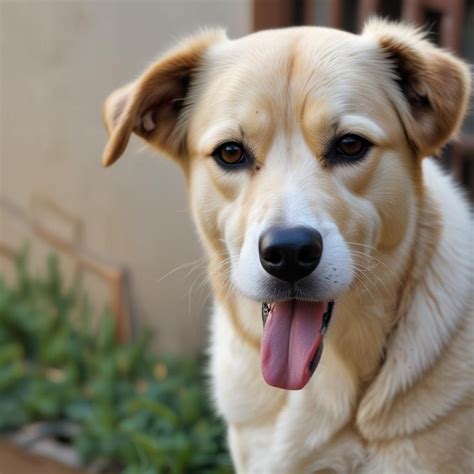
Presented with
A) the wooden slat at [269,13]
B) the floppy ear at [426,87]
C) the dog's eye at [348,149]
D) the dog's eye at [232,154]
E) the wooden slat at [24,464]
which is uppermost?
the floppy ear at [426,87]

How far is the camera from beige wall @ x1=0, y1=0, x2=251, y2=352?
4.68m

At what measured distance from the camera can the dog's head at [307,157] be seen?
2447 millimetres

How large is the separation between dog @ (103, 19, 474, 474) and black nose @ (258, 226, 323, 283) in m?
0.01

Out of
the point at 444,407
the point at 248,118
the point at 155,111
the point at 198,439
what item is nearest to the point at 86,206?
the point at 198,439

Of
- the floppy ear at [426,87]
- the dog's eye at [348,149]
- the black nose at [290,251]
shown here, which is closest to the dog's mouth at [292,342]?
the black nose at [290,251]

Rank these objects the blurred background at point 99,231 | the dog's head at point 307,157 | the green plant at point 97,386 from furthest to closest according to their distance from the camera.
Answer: the blurred background at point 99,231
the green plant at point 97,386
the dog's head at point 307,157

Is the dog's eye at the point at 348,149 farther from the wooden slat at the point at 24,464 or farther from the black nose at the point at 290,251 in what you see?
the wooden slat at the point at 24,464

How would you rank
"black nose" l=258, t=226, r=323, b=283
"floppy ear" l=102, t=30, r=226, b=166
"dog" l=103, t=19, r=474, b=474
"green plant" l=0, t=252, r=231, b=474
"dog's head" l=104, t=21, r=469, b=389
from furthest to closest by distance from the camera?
"green plant" l=0, t=252, r=231, b=474 → "floppy ear" l=102, t=30, r=226, b=166 → "dog" l=103, t=19, r=474, b=474 → "dog's head" l=104, t=21, r=469, b=389 → "black nose" l=258, t=226, r=323, b=283

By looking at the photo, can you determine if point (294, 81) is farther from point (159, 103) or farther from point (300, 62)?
point (159, 103)

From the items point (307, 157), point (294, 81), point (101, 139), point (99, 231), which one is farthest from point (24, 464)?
point (294, 81)

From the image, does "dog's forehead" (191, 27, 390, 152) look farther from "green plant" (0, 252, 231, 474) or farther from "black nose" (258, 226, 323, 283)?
"green plant" (0, 252, 231, 474)

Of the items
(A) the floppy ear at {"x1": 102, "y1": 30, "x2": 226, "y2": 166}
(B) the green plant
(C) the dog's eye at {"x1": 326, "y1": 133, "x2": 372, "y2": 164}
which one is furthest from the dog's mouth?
(B) the green plant

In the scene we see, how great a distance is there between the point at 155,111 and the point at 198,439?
1969 mm

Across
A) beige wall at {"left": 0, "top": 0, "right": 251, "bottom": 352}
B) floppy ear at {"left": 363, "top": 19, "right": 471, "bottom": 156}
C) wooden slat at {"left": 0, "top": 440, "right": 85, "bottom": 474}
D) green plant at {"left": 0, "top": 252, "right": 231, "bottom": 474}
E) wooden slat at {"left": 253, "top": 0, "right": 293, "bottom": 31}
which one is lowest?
wooden slat at {"left": 0, "top": 440, "right": 85, "bottom": 474}
